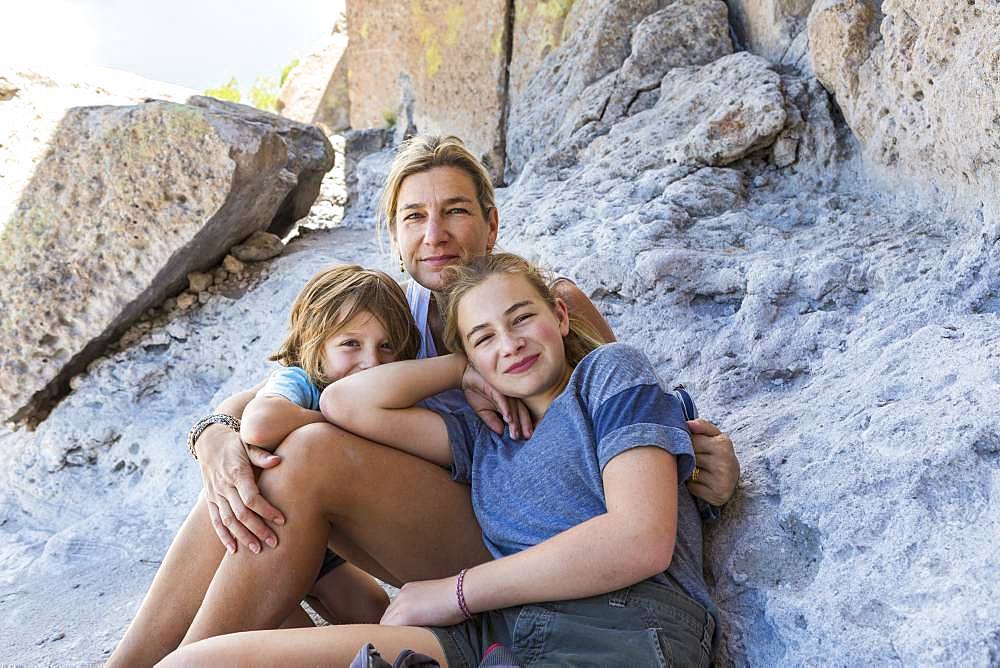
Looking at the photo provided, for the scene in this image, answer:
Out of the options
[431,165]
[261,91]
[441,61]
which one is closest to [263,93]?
[261,91]

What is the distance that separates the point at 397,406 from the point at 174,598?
515 millimetres

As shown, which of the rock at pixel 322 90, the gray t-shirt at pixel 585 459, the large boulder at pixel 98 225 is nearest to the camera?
the gray t-shirt at pixel 585 459

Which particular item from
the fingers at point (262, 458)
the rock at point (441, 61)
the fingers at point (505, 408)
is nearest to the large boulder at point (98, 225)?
the rock at point (441, 61)

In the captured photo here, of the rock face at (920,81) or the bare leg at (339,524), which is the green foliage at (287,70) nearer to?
the rock face at (920,81)

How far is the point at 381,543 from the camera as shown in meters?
1.55

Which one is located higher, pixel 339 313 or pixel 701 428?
pixel 339 313

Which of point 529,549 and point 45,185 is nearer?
point 529,549

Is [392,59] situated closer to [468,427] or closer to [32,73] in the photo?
[32,73]

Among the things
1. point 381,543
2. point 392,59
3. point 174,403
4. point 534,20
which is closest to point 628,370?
point 381,543

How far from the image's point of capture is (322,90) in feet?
21.9

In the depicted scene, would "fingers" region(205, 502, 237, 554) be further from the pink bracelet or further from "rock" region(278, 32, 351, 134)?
"rock" region(278, 32, 351, 134)

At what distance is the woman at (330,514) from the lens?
1430 mm

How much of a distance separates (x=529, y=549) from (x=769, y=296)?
3.28 feet

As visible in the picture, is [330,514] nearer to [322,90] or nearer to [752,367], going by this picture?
[752,367]
